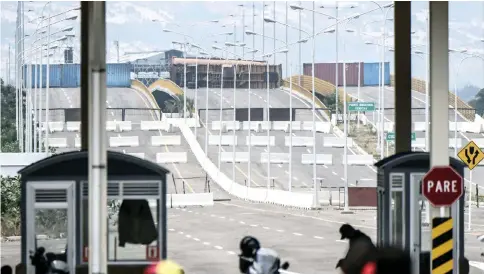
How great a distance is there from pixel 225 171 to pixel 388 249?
10389 centimetres

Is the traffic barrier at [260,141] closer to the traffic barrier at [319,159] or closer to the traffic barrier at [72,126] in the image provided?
the traffic barrier at [319,159]

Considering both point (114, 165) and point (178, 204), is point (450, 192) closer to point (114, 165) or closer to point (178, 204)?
point (114, 165)

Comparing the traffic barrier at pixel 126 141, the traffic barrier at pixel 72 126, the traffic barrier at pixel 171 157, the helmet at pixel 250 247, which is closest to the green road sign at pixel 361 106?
the traffic barrier at pixel 171 157

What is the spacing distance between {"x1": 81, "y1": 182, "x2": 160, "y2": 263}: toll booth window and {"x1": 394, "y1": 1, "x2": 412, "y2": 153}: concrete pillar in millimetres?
4574

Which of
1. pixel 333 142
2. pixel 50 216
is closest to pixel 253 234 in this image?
pixel 50 216

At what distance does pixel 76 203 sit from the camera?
20234 millimetres

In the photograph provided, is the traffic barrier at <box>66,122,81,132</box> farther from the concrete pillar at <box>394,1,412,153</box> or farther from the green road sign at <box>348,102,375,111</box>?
the concrete pillar at <box>394,1,412,153</box>

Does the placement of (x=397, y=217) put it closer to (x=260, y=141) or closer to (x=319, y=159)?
(x=319, y=159)

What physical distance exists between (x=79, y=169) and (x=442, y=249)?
5.65 m

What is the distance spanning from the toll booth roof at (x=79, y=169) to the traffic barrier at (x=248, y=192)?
177 ft

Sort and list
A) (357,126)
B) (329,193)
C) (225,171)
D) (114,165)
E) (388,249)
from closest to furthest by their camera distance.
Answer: (388,249)
(114,165)
(329,193)
(225,171)
(357,126)

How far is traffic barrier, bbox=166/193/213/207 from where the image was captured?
80.9m

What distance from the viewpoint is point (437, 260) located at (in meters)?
17.5

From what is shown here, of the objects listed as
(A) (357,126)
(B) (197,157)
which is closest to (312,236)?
(B) (197,157)
